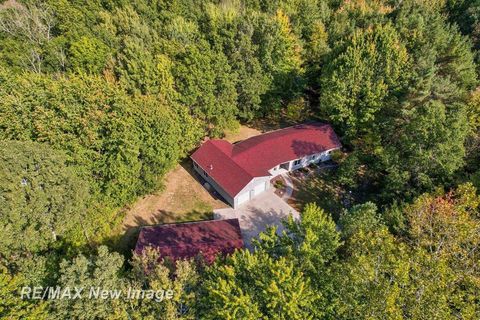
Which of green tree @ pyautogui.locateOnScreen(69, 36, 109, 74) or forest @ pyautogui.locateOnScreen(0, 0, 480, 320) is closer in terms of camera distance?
forest @ pyautogui.locateOnScreen(0, 0, 480, 320)

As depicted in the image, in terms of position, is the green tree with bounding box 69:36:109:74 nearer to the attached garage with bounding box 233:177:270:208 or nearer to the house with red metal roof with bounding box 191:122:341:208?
the house with red metal roof with bounding box 191:122:341:208

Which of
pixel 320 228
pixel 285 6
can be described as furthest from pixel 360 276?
pixel 285 6

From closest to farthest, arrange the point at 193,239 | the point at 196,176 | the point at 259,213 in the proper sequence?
the point at 193,239
the point at 259,213
the point at 196,176

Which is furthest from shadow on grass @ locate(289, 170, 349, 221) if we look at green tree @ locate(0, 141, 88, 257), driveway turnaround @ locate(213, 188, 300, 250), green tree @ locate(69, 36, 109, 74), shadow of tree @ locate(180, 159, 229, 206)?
green tree @ locate(69, 36, 109, 74)

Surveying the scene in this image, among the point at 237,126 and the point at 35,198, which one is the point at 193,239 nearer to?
the point at 35,198

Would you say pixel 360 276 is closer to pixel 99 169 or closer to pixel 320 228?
pixel 320 228

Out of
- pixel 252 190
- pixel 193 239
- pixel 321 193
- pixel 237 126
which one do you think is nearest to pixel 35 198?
pixel 193 239

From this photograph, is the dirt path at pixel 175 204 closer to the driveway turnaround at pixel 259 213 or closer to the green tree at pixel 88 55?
the driveway turnaround at pixel 259 213
